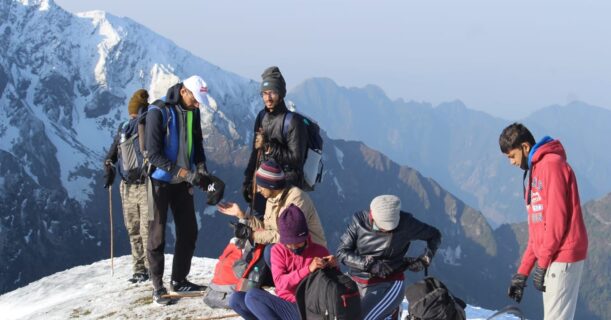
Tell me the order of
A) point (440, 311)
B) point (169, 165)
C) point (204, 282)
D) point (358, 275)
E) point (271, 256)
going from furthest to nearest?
point (204, 282)
point (169, 165)
point (358, 275)
point (271, 256)
point (440, 311)

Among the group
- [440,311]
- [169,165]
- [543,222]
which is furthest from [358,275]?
[169,165]

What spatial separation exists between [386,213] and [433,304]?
67.2 inches

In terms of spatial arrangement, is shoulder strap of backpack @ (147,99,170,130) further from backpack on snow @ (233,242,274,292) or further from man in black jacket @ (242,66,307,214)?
backpack on snow @ (233,242,274,292)

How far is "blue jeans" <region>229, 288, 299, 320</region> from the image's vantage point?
7758mm

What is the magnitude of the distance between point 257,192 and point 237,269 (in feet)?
4.35

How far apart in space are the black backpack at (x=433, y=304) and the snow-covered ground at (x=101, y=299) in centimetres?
427

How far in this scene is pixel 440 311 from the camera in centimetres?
686

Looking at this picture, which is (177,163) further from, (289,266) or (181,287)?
(289,266)

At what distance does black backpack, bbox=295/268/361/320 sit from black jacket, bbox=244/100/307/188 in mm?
2584

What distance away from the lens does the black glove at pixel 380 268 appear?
8.26 meters

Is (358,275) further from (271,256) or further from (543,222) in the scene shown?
(543,222)

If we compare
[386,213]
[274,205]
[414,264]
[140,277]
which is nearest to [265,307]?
[274,205]

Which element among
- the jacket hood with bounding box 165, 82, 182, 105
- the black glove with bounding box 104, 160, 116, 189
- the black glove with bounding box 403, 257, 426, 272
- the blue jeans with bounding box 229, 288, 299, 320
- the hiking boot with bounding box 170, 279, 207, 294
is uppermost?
the jacket hood with bounding box 165, 82, 182, 105

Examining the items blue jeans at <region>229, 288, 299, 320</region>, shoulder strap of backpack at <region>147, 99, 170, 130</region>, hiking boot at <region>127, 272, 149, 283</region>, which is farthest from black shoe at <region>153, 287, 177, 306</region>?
blue jeans at <region>229, 288, 299, 320</region>
